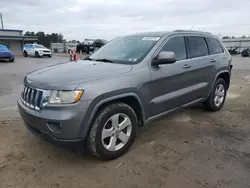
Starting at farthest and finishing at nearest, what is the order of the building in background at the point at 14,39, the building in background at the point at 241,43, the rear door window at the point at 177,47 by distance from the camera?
the building in background at the point at 14,39 < the building in background at the point at 241,43 < the rear door window at the point at 177,47

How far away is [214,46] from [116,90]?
3114 mm

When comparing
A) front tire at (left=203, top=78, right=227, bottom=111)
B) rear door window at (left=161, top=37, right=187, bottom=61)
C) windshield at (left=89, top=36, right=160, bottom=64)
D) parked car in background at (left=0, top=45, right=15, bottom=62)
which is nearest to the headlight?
windshield at (left=89, top=36, right=160, bottom=64)

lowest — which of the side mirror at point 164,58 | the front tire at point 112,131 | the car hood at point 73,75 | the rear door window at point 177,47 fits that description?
the front tire at point 112,131

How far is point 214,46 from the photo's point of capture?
5109 mm

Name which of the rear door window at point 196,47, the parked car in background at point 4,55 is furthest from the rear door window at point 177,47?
the parked car in background at point 4,55

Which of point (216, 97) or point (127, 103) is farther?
point (216, 97)

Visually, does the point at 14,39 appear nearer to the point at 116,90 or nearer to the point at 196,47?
the point at 196,47

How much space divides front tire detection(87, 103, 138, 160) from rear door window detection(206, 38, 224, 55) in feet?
8.85

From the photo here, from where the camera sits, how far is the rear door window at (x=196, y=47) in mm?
4402

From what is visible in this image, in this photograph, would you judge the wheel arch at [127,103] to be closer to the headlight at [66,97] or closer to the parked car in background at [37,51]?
the headlight at [66,97]

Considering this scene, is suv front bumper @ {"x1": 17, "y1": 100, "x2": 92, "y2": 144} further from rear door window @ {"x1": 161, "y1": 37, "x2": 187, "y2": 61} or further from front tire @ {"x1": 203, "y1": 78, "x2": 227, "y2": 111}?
front tire @ {"x1": 203, "y1": 78, "x2": 227, "y2": 111}

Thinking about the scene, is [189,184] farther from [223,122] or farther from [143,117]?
[223,122]

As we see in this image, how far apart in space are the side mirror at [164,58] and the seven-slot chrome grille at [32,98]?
170 cm

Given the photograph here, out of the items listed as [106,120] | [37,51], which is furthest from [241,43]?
[106,120]
